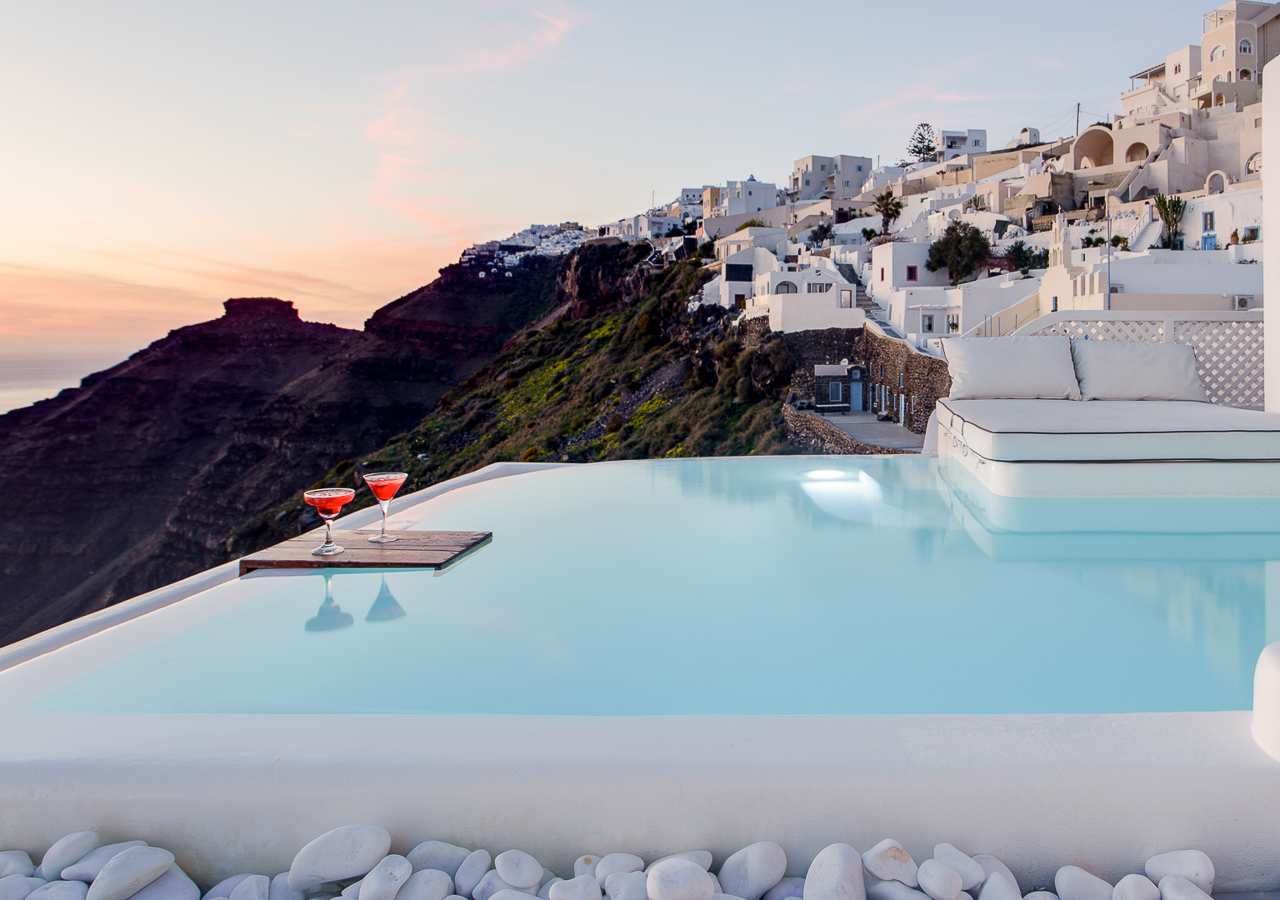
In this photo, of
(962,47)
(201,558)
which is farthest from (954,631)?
(201,558)

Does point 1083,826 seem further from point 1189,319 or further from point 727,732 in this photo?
point 1189,319

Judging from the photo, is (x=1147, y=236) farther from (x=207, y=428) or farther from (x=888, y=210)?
(x=207, y=428)

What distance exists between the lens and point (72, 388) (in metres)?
47.6

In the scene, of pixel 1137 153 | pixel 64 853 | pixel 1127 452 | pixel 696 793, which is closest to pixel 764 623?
pixel 696 793

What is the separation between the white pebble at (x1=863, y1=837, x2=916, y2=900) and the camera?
1.00 meters

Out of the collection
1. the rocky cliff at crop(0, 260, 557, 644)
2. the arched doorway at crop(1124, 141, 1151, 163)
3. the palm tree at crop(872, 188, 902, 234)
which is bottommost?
the rocky cliff at crop(0, 260, 557, 644)

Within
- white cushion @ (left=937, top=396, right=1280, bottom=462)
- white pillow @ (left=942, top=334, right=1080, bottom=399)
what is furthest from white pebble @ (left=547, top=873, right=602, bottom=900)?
white pillow @ (left=942, top=334, right=1080, bottom=399)

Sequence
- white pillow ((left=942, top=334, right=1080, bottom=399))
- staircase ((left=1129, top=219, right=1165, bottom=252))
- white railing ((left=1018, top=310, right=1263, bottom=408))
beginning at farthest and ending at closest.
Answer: staircase ((left=1129, top=219, right=1165, bottom=252))
white railing ((left=1018, top=310, right=1263, bottom=408))
white pillow ((left=942, top=334, right=1080, bottom=399))

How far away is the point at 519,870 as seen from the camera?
3.34 ft

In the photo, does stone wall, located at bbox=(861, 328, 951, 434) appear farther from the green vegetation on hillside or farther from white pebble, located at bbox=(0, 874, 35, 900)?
white pebble, located at bbox=(0, 874, 35, 900)

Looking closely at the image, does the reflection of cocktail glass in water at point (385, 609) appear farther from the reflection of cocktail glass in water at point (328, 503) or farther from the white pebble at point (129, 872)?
the white pebble at point (129, 872)

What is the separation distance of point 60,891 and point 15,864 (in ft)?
0.42

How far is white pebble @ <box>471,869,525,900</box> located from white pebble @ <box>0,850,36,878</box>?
2.00ft

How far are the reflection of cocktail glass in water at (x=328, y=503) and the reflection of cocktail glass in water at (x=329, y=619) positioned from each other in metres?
0.27
